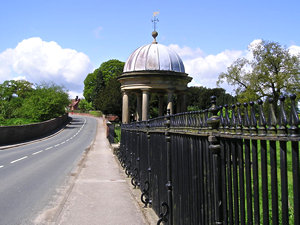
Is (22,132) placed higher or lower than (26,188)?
higher

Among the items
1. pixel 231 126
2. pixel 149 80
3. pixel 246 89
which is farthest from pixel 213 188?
pixel 246 89

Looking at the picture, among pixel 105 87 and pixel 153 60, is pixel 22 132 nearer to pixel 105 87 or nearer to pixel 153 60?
pixel 153 60

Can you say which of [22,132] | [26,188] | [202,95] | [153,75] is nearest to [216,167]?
[26,188]

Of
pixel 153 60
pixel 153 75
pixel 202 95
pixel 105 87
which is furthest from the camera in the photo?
pixel 202 95

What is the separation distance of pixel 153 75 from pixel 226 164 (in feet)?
58.7

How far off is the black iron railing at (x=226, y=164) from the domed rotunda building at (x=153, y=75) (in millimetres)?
14765

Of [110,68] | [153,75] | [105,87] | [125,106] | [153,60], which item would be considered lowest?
[125,106]

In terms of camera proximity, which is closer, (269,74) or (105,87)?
(269,74)

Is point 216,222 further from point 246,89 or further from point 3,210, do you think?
point 246,89

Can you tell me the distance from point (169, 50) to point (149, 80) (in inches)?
155

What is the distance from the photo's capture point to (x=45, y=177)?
472 inches

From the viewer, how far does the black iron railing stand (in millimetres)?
1886

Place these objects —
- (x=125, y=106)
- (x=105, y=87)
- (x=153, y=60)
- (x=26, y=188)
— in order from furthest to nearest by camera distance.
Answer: (x=105, y=87) < (x=125, y=106) < (x=153, y=60) < (x=26, y=188)

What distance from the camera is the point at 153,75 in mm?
20562
